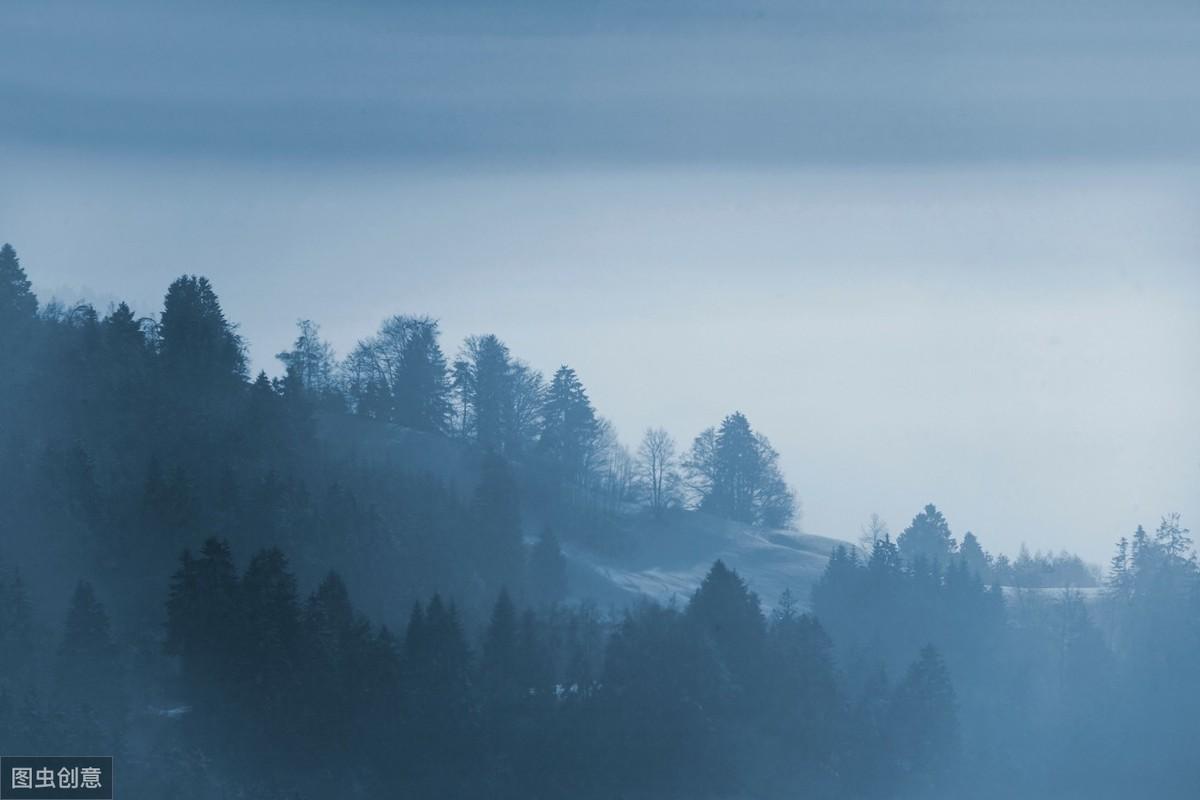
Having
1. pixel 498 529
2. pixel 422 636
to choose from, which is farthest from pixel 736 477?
pixel 422 636

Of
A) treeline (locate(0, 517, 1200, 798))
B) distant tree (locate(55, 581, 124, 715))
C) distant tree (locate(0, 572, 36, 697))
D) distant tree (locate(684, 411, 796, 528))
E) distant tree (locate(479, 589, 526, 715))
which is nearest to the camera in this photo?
distant tree (locate(55, 581, 124, 715))

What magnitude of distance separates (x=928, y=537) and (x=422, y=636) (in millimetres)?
67992

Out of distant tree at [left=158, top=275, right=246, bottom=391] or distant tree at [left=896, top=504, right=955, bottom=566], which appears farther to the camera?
distant tree at [left=896, top=504, right=955, bottom=566]

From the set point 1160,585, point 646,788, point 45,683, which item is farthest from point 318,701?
point 1160,585

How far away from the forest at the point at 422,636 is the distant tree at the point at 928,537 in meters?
15.2

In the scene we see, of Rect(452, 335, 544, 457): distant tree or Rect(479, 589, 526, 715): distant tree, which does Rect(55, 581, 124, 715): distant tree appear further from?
Rect(452, 335, 544, 457): distant tree

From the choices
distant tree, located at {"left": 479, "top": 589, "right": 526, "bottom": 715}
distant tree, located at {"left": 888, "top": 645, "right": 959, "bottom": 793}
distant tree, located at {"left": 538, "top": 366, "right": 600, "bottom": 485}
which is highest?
distant tree, located at {"left": 538, "top": 366, "right": 600, "bottom": 485}

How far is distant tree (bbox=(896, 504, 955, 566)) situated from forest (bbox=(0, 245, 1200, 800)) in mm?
15209

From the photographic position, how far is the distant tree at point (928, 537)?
380ft

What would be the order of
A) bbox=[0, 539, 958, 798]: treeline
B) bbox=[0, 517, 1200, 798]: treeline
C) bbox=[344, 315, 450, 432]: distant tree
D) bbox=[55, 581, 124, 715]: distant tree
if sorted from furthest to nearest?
bbox=[344, 315, 450, 432]: distant tree → bbox=[0, 517, 1200, 798]: treeline → bbox=[0, 539, 958, 798]: treeline → bbox=[55, 581, 124, 715]: distant tree

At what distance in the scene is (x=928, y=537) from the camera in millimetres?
117562

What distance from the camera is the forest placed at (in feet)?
172

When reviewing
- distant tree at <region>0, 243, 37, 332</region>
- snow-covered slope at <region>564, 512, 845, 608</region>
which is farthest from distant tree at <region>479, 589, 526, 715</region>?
distant tree at <region>0, 243, 37, 332</region>

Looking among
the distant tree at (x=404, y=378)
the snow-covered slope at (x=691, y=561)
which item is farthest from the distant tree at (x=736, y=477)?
the distant tree at (x=404, y=378)
